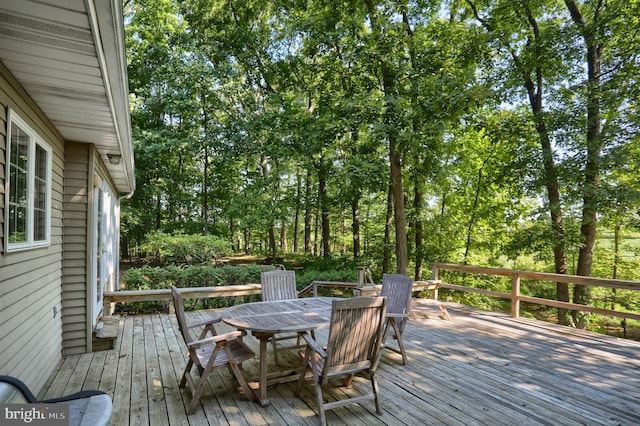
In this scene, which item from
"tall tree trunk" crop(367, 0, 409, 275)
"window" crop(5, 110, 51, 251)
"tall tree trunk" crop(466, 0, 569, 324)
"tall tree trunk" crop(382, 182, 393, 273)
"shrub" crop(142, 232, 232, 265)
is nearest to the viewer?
"window" crop(5, 110, 51, 251)

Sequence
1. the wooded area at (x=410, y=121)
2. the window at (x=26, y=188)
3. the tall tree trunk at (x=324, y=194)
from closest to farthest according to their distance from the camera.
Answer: the window at (x=26, y=188), the wooded area at (x=410, y=121), the tall tree trunk at (x=324, y=194)

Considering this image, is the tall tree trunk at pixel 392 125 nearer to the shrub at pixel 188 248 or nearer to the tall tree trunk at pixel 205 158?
the shrub at pixel 188 248

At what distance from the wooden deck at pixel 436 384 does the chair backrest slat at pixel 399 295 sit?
562 millimetres

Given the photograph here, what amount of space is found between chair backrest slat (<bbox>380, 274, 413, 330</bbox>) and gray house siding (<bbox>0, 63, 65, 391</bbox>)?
333cm

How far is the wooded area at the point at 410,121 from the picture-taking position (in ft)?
23.4

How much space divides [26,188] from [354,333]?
9.43 feet

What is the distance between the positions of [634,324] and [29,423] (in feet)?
52.1

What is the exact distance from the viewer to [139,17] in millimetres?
12461

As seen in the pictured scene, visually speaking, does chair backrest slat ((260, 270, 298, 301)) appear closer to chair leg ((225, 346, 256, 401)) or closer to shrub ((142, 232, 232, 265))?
chair leg ((225, 346, 256, 401))

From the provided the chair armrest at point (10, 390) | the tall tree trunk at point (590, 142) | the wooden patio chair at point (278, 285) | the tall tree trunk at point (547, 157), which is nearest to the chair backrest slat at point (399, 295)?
the wooden patio chair at point (278, 285)

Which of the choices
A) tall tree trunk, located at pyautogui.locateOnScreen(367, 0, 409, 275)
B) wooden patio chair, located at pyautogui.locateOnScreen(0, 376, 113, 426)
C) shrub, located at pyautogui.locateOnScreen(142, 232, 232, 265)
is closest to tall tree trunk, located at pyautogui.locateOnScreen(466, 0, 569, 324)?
tall tree trunk, located at pyautogui.locateOnScreen(367, 0, 409, 275)

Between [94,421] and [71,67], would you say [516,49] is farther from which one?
[94,421]

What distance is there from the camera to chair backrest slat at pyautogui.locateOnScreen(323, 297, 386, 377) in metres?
2.69

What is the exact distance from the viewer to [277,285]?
445 centimetres
